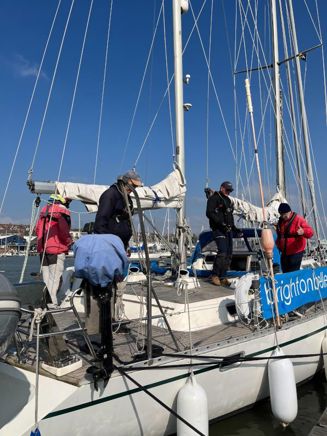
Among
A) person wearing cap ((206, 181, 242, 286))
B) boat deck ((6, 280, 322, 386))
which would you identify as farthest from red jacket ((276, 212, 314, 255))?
boat deck ((6, 280, 322, 386))

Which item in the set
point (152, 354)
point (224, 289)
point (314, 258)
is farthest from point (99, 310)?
point (314, 258)

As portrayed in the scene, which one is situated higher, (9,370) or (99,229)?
(99,229)

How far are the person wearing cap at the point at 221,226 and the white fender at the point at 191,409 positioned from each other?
3.19m

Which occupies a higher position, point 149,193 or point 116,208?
point 149,193

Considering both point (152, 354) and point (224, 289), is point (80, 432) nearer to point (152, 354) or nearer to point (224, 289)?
point (152, 354)

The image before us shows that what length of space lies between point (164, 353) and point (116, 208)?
67.8 inches

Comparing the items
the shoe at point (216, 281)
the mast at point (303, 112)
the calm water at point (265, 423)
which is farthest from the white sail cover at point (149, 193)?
the mast at point (303, 112)

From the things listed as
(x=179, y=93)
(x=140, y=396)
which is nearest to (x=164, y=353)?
(x=140, y=396)

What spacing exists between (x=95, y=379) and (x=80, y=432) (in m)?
0.44

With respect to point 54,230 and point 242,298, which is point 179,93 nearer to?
point 54,230

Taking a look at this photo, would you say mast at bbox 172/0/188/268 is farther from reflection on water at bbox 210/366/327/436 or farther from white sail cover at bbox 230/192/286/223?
reflection on water at bbox 210/366/327/436

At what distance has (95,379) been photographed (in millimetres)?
3500

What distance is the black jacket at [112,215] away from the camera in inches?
187

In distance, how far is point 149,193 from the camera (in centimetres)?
687
